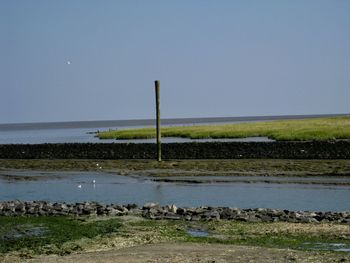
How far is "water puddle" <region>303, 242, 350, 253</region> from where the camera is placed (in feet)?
47.0

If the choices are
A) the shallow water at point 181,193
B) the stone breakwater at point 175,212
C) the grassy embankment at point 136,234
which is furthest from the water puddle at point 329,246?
the shallow water at point 181,193

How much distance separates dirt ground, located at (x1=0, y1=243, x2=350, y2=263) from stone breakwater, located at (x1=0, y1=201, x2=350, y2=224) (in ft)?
13.9

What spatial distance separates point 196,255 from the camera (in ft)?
44.5

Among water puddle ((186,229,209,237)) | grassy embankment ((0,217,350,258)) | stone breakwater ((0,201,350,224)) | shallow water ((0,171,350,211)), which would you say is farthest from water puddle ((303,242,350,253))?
shallow water ((0,171,350,211))

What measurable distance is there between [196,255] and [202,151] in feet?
118

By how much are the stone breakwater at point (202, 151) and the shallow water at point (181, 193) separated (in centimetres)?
1233

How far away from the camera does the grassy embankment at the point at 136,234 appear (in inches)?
604

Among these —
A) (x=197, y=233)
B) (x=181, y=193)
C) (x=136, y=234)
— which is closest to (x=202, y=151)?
(x=181, y=193)

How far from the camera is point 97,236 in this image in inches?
659

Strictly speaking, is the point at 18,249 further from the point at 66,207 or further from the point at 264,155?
the point at 264,155

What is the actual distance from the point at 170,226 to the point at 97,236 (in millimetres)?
2051

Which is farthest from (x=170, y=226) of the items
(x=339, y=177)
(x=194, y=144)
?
(x=194, y=144)

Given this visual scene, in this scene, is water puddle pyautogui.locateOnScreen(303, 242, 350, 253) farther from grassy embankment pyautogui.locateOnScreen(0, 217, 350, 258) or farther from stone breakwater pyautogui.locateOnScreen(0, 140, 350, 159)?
stone breakwater pyautogui.locateOnScreen(0, 140, 350, 159)

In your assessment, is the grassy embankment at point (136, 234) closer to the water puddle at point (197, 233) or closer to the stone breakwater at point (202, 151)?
the water puddle at point (197, 233)
